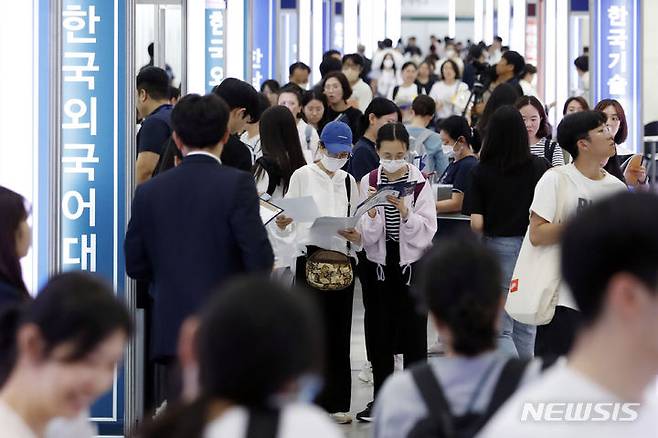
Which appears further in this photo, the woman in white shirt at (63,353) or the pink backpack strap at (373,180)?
the pink backpack strap at (373,180)

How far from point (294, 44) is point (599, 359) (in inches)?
850

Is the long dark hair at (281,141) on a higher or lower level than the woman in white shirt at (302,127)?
lower

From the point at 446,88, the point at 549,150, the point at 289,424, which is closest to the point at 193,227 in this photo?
the point at 289,424

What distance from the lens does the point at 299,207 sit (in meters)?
5.55

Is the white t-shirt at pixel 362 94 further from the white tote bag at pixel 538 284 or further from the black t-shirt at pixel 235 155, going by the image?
the black t-shirt at pixel 235 155

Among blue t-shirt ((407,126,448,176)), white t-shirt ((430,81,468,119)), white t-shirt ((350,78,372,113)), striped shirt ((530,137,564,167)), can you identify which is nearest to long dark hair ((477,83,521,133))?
blue t-shirt ((407,126,448,176))

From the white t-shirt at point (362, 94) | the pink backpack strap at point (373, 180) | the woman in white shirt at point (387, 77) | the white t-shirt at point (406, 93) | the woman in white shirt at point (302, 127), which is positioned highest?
the woman in white shirt at point (387, 77)

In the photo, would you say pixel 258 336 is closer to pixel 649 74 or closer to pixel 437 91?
pixel 649 74

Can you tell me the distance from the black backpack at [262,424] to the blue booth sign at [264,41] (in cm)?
1560

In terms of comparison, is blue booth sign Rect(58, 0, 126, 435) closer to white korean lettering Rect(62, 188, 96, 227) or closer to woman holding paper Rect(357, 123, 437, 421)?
white korean lettering Rect(62, 188, 96, 227)

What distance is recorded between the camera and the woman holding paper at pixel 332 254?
234 inches

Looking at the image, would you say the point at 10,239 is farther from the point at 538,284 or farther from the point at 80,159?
the point at 538,284

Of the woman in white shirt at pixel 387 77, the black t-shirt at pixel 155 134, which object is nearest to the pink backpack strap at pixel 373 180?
the black t-shirt at pixel 155 134

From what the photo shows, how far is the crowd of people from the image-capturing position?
1.75m
